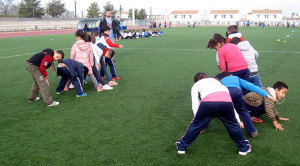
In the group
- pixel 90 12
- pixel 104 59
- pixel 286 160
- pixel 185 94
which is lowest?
pixel 286 160

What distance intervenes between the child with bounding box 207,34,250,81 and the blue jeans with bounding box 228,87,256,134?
1.01m

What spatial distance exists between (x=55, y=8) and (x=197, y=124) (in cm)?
8362

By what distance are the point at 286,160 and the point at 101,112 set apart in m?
3.42

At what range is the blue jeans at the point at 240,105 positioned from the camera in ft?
12.7

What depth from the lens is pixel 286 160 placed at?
138 inches

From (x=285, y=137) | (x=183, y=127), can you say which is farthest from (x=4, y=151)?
(x=285, y=137)

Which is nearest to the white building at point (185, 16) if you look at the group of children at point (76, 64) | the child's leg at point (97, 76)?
the group of children at point (76, 64)

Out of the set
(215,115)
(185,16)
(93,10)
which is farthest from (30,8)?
(215,115)

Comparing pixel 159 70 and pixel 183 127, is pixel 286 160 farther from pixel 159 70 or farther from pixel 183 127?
pixel 159 70

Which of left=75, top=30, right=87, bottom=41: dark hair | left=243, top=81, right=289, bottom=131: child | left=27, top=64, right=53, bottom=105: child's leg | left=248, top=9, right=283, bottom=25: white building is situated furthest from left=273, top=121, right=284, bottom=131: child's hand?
left=248, top=9, right=283, bottom=25: white building

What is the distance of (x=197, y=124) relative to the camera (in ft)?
11.4

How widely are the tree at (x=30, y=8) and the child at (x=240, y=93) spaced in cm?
7092

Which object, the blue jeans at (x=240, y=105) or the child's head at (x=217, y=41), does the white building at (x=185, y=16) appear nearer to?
the child's head at (x=217, y=41)

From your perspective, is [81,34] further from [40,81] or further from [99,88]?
[40,81]
